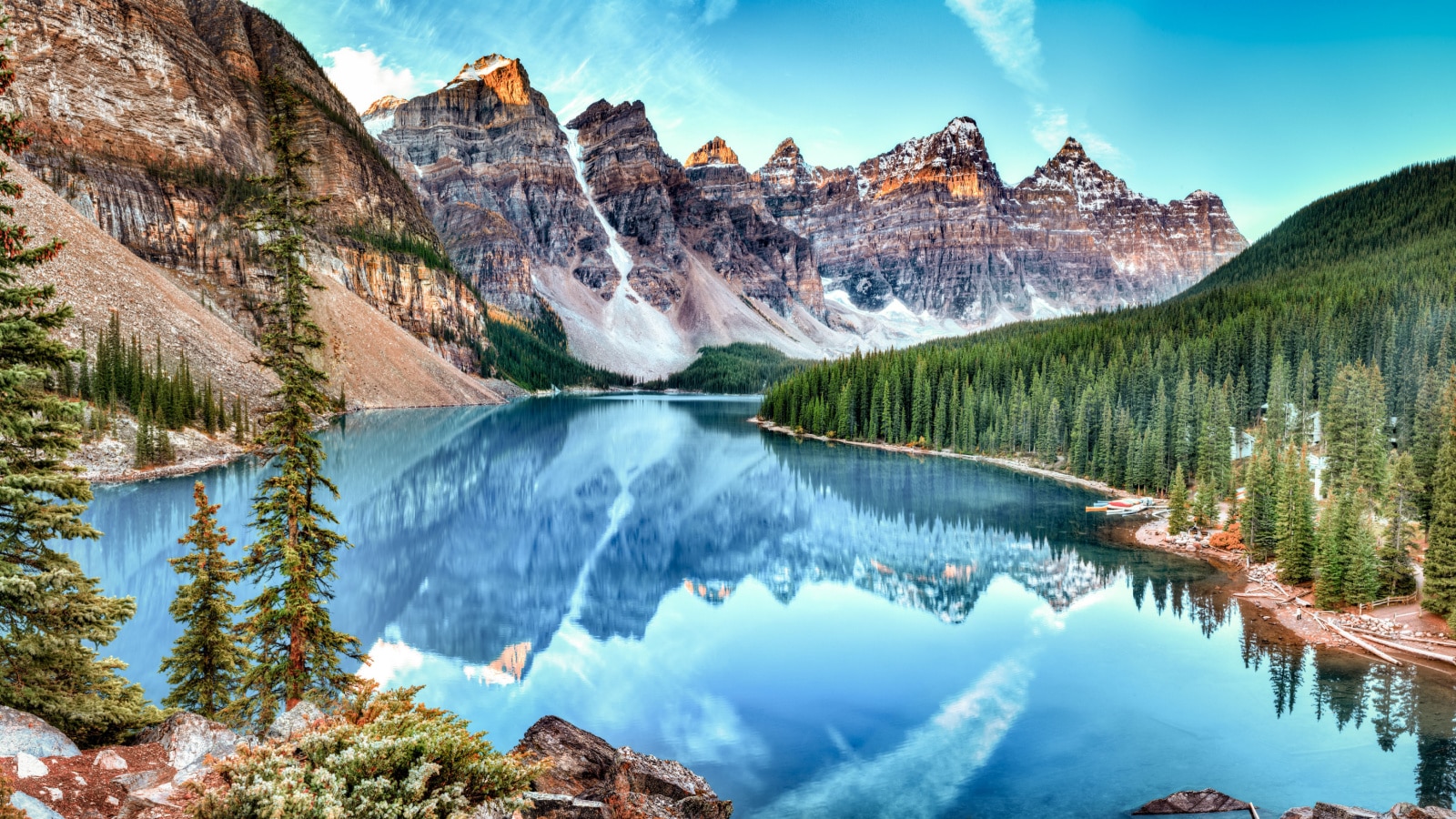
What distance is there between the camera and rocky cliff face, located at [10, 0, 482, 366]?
89062mm

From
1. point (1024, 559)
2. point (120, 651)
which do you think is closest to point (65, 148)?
point (120, 651)

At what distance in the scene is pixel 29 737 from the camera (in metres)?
7.80

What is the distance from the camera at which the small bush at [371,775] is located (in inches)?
233

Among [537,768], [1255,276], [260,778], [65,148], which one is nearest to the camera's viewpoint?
[260,778]

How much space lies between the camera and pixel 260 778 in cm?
595

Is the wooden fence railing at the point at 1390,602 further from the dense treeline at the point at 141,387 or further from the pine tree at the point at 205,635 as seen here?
the dense treeline at the point at 141,387

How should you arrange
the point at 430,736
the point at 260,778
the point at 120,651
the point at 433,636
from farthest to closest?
the point at 433,636
the point at 120,651
the point at 430,736
the point at 260,778

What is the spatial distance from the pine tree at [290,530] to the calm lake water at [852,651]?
5.07 meters

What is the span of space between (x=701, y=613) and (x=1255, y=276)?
109m

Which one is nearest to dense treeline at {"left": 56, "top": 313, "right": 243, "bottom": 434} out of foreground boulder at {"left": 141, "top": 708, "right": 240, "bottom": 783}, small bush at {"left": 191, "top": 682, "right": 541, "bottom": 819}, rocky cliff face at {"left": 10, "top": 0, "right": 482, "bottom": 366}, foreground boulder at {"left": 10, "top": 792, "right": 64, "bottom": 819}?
rocky cliff face at {"left": 10, "top": 0, "right": 482, "bottom": 366}

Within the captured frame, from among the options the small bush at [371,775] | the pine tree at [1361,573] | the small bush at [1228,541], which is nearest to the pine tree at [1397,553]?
the pine tree at [1361,573]

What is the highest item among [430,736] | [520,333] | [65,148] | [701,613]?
[65,148]

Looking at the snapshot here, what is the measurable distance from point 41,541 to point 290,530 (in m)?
4.90

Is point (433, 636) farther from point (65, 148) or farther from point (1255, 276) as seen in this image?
point (1255, 276)
